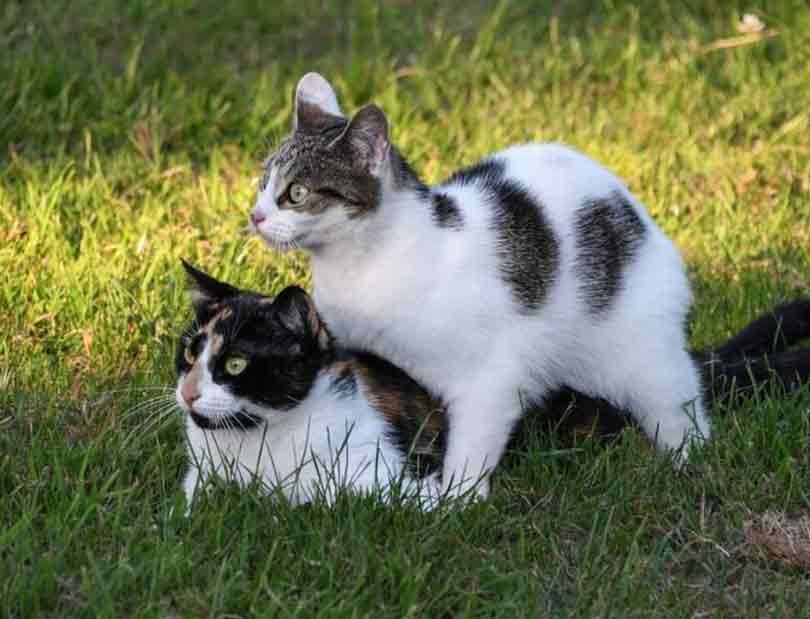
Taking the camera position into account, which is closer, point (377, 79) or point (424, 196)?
point (424, 196)

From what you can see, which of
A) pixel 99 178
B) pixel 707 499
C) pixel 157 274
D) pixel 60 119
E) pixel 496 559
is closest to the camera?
pixel 496 559

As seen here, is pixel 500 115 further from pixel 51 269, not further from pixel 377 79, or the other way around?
pixel 51 269

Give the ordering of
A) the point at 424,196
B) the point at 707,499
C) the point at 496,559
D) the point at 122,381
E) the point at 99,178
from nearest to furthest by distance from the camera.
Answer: the point at 496,559 < the point at 707,499 < the point at 424,196 < the point at 122,381 < the point at 99,178

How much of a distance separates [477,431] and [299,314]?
22.5 inches

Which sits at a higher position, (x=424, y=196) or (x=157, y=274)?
(x=424, y=196)

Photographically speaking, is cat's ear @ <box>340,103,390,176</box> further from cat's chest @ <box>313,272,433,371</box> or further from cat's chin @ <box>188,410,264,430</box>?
cat's chin @ <box>188,410,264,430</box>

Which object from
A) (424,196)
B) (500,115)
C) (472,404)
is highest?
(424,196)

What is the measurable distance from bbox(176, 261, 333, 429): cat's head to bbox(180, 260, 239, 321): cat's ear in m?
0.05

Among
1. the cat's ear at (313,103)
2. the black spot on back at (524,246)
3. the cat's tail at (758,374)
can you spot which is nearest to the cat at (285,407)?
the black spot on back at (524,246)

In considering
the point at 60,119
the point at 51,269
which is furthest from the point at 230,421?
the point at 60,119

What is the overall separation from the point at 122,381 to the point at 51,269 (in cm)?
77

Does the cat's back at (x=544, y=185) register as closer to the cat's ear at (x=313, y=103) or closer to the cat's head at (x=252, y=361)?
the cat's ear at (x=313, y=103)

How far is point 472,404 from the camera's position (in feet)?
12.8

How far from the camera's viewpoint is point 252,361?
3686 millimetres
